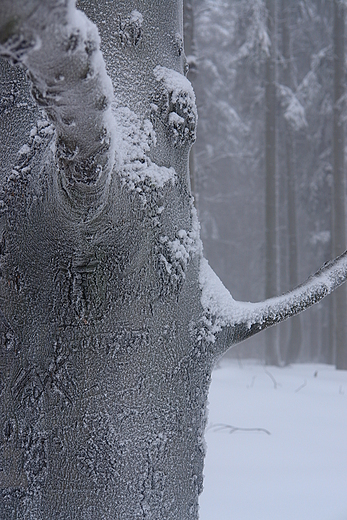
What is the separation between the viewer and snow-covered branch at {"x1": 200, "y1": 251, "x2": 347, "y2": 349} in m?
1.19

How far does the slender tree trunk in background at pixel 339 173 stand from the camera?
34.3 ft

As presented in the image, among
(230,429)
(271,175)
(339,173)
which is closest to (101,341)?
(230,429)

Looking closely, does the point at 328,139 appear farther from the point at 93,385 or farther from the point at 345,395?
the point at 93,385

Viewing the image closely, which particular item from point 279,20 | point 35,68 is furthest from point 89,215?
point 279,20

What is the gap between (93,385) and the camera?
1.01 meters

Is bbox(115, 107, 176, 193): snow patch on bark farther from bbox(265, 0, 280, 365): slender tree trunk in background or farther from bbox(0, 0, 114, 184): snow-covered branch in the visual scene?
bbox(265, 0, 280, 365): slender tree trunk in background

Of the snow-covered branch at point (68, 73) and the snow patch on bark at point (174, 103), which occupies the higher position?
the snow patch on bark at point (174, 103)

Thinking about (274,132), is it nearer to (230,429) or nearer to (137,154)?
(230,429)

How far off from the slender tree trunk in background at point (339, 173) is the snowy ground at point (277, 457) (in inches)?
183

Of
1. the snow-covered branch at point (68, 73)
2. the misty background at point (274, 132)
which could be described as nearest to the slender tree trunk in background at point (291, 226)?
the misty background at point (274, 132)

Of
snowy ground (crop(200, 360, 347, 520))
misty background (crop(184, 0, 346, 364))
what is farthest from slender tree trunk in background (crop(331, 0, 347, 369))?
snowy ground (crop(200, 360, 347, 520))

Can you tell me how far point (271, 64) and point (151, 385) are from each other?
12.5 m

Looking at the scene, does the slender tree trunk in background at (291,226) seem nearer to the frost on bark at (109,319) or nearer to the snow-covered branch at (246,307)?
the snow-covered branch at (246,307)

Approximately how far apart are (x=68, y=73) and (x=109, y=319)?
0.57m
